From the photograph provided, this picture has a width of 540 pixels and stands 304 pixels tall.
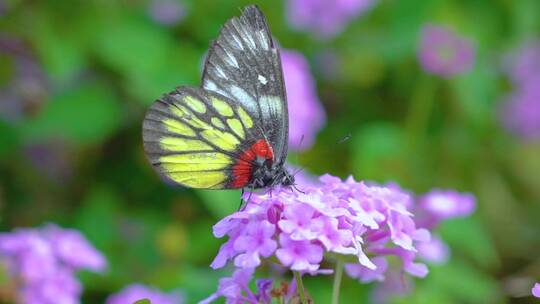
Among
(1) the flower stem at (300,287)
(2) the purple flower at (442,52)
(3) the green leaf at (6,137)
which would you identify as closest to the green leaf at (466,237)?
(2) the purple flower at (442,52)

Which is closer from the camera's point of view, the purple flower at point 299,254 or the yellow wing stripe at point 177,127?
the purple flower at point 299,254

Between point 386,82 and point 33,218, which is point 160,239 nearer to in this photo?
point 33,218

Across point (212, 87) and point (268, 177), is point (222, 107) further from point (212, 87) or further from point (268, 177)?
point (268, 177)

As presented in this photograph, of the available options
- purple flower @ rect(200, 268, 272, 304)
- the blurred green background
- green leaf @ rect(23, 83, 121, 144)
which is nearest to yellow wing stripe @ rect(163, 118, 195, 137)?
purple flower @ rect(200, 268, 272, 304)

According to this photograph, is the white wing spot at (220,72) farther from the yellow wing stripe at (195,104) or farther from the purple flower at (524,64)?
the purple flower at (524,64)

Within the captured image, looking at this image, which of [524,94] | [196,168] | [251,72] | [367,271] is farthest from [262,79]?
[524,94]

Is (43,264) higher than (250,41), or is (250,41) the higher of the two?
(250,41)

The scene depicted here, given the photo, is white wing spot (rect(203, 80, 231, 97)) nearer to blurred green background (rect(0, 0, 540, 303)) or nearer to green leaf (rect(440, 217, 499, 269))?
blurred green background (rect(0, 0, 540, 303))
